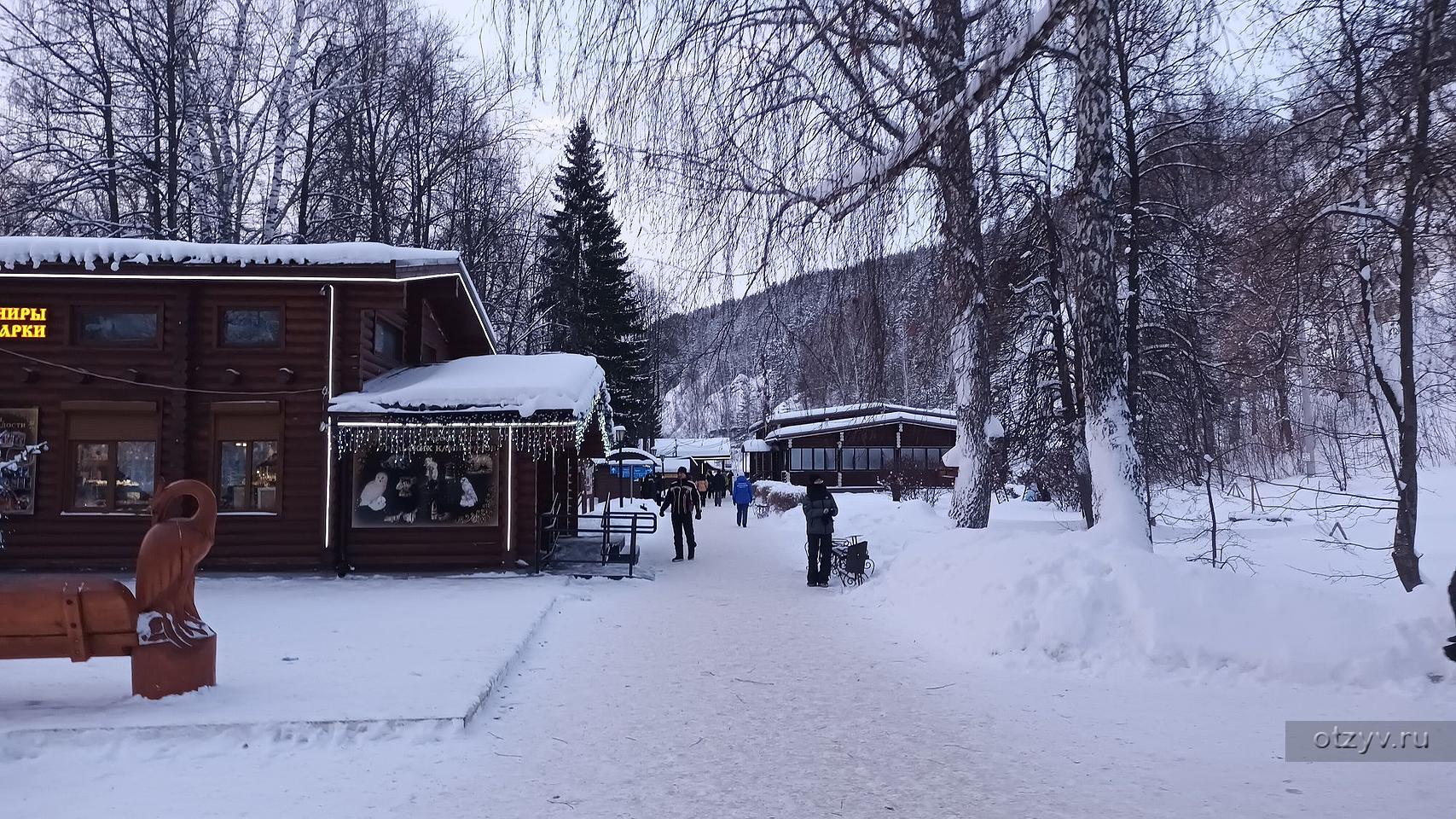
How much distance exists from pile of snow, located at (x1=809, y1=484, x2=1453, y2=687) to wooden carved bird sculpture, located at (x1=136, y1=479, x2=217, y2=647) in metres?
6.94

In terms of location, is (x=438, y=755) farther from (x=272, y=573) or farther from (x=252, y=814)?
(x=272, y=573)

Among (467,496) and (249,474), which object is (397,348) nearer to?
(249,474)

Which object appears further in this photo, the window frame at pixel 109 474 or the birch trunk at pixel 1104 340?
the window frame at pixel 109 474

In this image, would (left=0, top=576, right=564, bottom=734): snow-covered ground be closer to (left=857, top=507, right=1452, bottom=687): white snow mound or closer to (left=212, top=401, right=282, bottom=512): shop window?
(left=212, top=401, right=282, bottom=512): shop window

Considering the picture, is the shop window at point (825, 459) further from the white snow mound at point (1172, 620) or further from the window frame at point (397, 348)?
the white snow mound at point (1172, 620)

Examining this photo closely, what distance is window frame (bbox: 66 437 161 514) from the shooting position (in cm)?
1540

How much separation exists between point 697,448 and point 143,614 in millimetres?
87399

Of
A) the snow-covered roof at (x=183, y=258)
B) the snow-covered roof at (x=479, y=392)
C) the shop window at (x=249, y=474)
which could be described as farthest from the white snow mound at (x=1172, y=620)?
the shop window at (x=249, y=474)

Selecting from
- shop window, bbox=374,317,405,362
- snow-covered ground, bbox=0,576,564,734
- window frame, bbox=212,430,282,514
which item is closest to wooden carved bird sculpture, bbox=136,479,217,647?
snow-covered ground, bbox=0,576,564,734

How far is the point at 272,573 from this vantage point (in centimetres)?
1550

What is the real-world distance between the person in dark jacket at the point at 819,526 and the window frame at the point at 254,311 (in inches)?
373

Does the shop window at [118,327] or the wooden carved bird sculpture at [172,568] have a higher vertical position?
the shop window at [118,327]

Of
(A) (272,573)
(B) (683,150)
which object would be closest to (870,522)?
(A) (272,573)

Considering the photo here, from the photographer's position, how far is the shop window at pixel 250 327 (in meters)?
15.8
